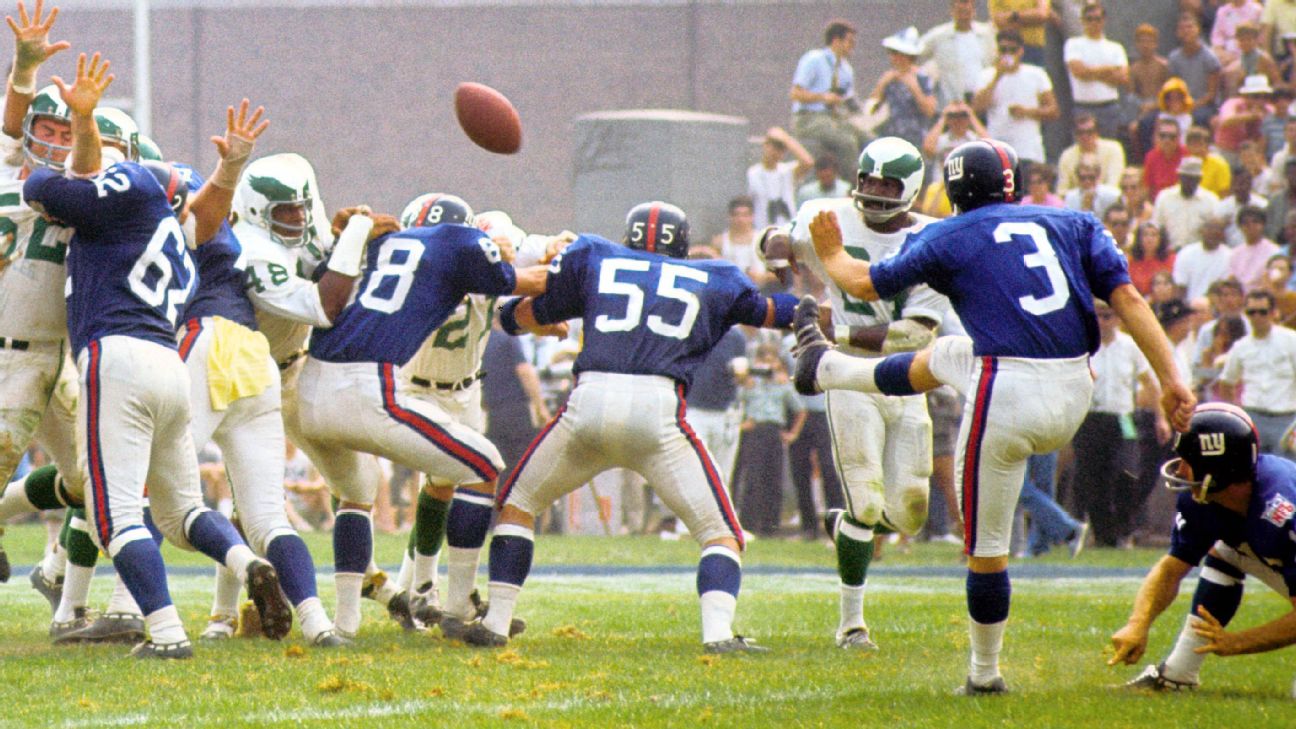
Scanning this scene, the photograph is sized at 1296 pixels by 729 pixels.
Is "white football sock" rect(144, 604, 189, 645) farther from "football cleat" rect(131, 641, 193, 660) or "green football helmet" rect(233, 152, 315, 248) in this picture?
"green football helmet" rect(233, 152, 315, 248)

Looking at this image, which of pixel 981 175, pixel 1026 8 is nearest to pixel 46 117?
pixel 981 175

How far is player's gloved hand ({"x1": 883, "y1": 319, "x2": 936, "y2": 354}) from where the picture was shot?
Result: 7188 millimetres

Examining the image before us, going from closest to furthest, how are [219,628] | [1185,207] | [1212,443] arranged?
[1212,443] → [219,628] → [1185,207]

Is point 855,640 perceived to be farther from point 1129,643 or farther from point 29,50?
point 29,50

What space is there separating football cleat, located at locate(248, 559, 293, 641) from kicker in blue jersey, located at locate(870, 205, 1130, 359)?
237 centimetres

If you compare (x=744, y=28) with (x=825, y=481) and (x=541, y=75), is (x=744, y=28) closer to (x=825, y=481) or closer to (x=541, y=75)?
(x=541, y=75)

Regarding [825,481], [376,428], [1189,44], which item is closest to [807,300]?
[376,428]

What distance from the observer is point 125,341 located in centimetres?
588

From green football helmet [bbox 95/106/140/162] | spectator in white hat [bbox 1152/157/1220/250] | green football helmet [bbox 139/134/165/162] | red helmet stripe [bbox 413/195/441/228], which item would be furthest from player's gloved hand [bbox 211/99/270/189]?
spectator in white hat [bbox 1152/157/1220/250]

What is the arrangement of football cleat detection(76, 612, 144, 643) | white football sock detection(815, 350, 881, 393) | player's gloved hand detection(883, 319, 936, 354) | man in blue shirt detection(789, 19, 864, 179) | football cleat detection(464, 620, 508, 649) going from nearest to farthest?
white football sock detection(815, 350, 881, 393)
football cleat detection(464, 620, 508, 649)
football cleat detection(76, 612, 144, 643)
player's gloved hand detection(883, 319, 936, 354)
man in blue shirt detection(789, 19, 864, 179)

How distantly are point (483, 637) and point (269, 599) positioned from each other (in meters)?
0.90

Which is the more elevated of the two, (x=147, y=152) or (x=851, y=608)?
(x=147, y=152)

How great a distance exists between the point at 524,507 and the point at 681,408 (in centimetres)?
72

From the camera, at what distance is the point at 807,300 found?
6.50 m
